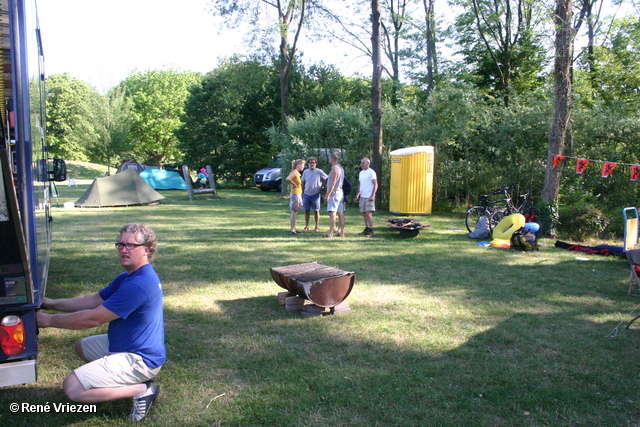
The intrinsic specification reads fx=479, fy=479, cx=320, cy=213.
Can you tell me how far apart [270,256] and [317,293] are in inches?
130

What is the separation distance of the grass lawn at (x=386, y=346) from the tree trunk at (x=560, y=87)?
8.15 ft

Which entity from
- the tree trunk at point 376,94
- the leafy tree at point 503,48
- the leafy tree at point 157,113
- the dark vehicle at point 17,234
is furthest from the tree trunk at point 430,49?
the leafy tree at point 157,113

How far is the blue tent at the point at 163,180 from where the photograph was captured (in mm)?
26250

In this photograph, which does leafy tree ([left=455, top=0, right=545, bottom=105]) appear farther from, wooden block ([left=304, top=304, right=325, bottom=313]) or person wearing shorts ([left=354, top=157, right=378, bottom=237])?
wooden block ([left=304, top=304, right=325, bottom=313])

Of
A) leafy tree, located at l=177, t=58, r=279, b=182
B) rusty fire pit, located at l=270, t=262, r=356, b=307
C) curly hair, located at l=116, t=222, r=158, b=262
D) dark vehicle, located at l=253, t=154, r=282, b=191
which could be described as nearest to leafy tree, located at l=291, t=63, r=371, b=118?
leafy tree, located at l=177, t=58, r=279, b=182

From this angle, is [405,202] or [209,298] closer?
[209,298]

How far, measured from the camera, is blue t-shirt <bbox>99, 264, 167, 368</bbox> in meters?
2.95

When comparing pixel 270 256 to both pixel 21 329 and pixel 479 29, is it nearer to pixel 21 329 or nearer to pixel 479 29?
pixel 21 329

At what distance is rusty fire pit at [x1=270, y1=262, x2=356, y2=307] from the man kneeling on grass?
198 cm

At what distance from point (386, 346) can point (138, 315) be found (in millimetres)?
2298

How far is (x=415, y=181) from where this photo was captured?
14391 mm

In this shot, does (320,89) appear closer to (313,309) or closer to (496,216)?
(496,216)

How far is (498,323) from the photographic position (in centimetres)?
502

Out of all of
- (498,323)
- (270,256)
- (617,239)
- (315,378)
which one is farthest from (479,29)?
(315,378)
